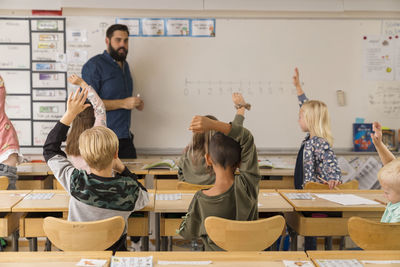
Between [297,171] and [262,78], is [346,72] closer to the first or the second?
[262,78]

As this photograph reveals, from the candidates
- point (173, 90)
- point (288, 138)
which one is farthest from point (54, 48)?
point (288, 138)

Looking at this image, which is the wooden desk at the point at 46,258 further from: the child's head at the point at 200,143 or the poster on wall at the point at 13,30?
the poster on wall at the point at 13,30

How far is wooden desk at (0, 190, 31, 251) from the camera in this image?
2.36 metres

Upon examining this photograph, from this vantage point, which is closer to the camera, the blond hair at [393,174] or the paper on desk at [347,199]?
the blond hair at [393,174]

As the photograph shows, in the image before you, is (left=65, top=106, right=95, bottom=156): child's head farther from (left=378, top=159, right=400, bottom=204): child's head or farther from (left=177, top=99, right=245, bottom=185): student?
(left=378, top=159, right=400, bottom=204): child's head

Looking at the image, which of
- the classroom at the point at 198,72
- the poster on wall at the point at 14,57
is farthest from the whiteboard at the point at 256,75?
the poster on wall at the point at 14,57

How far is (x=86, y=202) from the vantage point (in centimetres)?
207

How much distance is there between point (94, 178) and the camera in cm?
204

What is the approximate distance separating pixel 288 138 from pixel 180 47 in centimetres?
160

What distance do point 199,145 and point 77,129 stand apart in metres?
0.88

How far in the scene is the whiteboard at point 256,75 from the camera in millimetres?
4598

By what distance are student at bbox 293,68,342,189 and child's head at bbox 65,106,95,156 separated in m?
1.64

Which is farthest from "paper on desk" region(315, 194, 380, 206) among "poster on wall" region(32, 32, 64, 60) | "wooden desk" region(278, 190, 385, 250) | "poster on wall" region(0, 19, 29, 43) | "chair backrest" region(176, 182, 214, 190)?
"poster on wall" region(0, 19, 29, 43)

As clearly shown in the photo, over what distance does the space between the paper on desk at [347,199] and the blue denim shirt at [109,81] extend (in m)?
2.35
